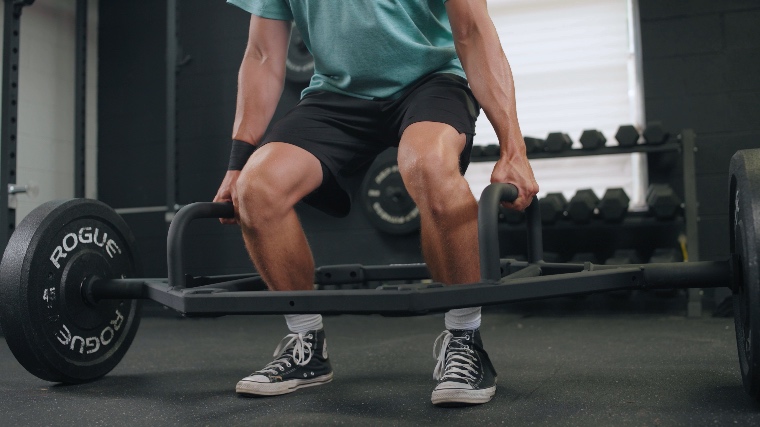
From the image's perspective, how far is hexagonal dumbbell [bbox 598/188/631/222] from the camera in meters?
3.45

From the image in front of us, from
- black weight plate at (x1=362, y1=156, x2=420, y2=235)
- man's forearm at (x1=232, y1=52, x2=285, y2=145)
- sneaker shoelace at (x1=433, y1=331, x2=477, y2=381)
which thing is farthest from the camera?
black weight plate at (x1=362, y1=156, x2=420, y2=235)

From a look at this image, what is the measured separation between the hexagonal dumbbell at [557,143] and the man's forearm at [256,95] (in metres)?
2.07

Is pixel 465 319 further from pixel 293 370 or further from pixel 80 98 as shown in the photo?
pixel 80 98

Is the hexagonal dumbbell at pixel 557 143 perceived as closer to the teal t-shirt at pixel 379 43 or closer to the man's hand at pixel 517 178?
the teal t-shirt at pixel 379 43

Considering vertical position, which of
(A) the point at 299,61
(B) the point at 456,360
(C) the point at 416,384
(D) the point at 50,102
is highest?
(A) the point at 299,61

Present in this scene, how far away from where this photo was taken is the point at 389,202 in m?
3.89

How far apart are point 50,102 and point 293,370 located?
3.67 metres

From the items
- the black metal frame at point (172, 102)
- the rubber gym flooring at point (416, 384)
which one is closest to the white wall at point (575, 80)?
the rubber gym flooring at point (416, 384)

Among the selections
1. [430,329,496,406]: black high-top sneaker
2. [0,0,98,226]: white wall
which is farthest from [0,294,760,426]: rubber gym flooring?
[0,0,98,226]: white wall

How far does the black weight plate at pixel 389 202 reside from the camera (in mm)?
3840

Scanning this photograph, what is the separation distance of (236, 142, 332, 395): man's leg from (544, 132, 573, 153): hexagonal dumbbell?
2.19 meters

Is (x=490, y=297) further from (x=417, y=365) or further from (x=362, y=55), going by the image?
(x=417, y=365)

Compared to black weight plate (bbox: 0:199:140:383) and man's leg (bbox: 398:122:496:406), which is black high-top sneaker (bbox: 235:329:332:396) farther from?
black weight plate (bbox: 0:199:140:383)

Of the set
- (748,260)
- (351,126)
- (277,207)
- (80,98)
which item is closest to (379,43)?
(351,126)
